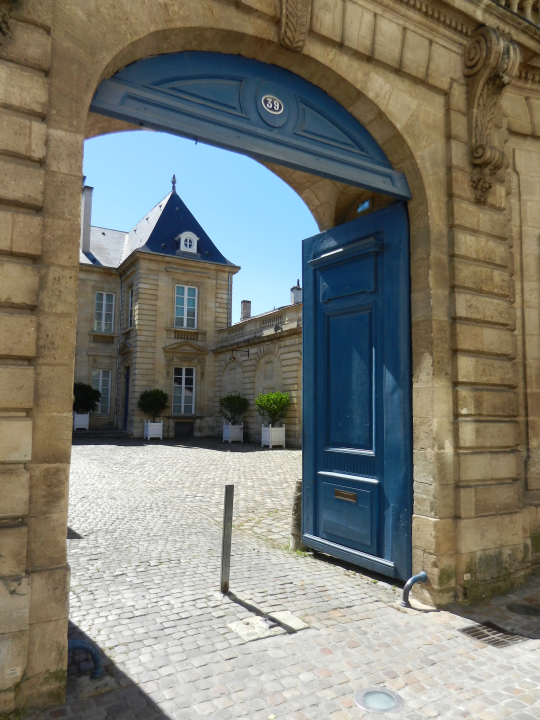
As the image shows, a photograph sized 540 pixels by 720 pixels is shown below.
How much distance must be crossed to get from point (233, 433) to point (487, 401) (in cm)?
1806

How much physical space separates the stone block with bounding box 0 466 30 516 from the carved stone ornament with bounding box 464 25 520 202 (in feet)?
13.6

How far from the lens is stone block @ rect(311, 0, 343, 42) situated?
4.07 metres

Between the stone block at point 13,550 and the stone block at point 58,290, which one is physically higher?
the stone block at point 58,290

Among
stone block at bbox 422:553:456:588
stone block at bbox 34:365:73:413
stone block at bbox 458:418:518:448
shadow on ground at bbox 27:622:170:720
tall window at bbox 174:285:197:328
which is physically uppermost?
tall window at bbox 174:285:197:328

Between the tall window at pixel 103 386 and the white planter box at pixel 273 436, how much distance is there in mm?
11065

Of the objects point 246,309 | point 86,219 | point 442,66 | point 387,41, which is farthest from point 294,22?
point 246,309

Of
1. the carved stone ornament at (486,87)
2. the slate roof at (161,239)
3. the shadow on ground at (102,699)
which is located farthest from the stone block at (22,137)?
the slate roof at (161,239)

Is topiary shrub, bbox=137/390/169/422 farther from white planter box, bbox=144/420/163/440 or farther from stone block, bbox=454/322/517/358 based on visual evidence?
stone block, bbox=454/322/517/358

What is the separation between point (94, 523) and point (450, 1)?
6590 millimetres

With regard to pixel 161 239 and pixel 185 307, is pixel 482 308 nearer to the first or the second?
pixel 185 307

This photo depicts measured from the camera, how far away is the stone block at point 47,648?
2.70m

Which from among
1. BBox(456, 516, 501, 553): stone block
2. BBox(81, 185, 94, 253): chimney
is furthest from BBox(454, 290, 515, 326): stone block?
BBox(81, 185, 94, 253): chimney

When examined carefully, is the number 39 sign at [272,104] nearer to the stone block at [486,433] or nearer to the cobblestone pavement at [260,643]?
the stone block at [486,433]

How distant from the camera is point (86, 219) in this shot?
28906mm
